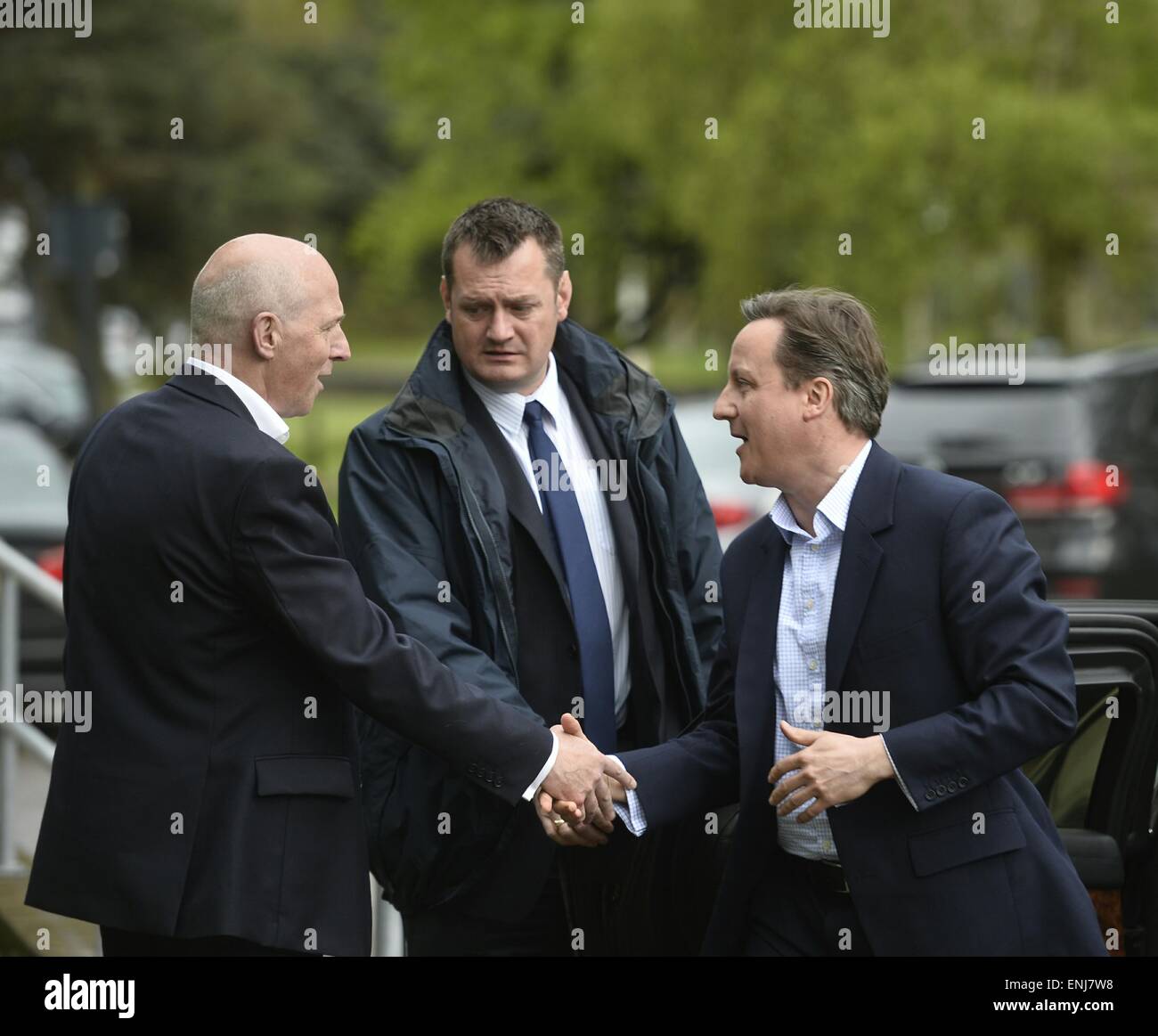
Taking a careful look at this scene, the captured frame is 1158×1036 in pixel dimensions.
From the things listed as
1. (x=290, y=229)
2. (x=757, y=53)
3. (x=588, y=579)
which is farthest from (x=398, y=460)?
(x=290, y=229)

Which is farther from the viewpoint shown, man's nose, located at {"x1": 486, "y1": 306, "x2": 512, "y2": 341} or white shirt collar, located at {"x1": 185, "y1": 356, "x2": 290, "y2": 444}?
man's nose, located at {"x1": 486, "y1": 306, "x2": 512, "y2": 341}

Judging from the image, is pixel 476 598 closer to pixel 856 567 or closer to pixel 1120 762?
pixel 856 567

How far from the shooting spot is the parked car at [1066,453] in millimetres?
11008

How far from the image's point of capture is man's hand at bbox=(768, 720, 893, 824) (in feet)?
10.6

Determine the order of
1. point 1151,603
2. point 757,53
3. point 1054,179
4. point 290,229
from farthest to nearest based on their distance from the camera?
point 290,229 → point 757,53 → point 1054,179 → point 1151,603

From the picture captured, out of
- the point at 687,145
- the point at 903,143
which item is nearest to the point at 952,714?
the point at 903,143

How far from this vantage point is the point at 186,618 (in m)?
3.27

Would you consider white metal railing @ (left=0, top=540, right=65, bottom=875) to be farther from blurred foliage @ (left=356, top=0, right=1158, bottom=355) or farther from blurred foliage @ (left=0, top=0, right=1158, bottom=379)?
blurred foliage @ (left=0, top=0, right=1158, bottom=379)

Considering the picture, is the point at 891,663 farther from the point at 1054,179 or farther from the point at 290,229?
the point at 290,229

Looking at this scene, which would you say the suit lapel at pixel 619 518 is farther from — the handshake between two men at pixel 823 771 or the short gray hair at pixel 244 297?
the short gray hair at pixel 244 297

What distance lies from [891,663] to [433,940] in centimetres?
141

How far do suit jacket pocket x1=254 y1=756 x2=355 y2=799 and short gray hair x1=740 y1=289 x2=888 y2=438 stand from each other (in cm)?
114

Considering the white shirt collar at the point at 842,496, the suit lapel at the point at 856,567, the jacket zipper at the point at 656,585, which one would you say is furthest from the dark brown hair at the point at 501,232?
the suit lapel at the point at 856,567

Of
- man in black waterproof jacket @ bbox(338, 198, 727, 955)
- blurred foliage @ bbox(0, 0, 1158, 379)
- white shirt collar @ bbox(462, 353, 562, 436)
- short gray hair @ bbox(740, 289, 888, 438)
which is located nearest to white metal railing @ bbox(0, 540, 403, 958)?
man in black waterproof jacket @ bbox(338, 198, 727, 955)
